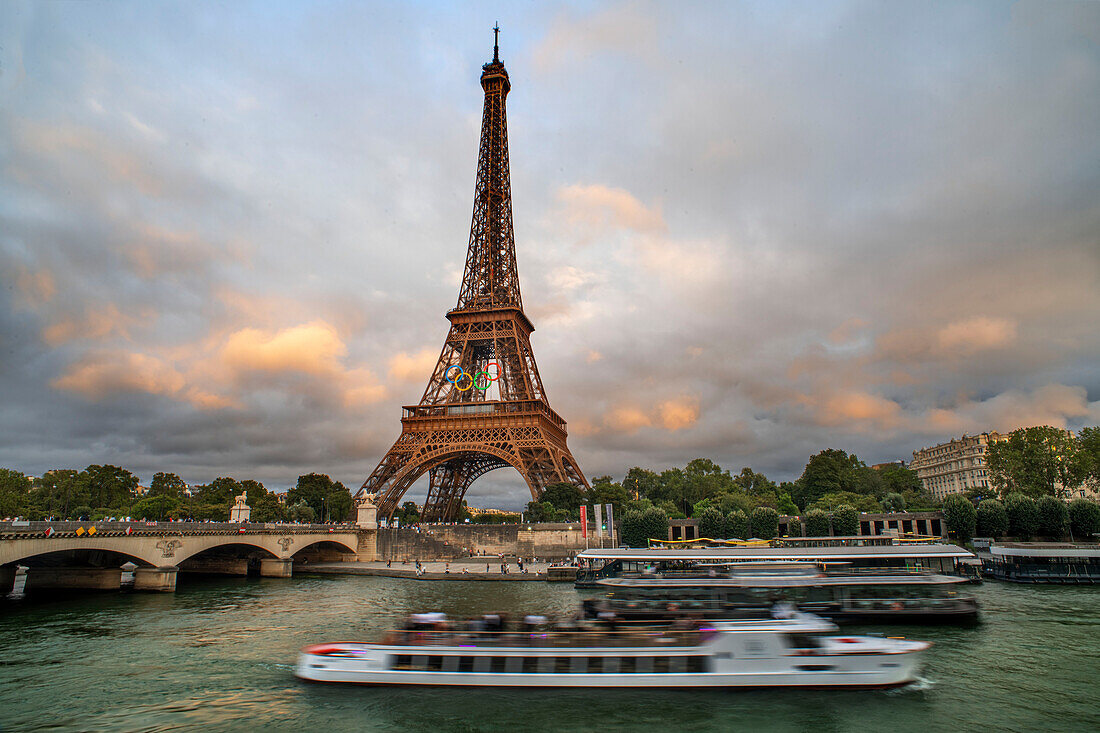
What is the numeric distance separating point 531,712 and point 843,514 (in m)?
59.0

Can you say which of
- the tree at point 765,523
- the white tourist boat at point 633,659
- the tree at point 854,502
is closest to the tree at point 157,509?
the tree at point 765,523

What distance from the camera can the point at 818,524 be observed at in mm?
69625

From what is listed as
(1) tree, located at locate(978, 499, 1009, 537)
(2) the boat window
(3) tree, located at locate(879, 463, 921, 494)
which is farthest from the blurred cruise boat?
(3) tree, located at locate(879, 463, 921, 494)

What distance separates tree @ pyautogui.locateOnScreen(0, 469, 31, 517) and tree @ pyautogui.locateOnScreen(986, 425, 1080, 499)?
122 m

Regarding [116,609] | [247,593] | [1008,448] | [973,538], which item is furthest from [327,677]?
[1008,448]

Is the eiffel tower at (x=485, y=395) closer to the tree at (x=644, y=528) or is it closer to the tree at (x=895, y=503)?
the tree at (x=644, y=528)

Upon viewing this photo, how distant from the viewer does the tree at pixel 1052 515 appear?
196 ft

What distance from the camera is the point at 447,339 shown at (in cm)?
7606

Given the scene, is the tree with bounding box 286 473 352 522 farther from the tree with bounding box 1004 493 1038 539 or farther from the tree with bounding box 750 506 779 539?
the tree with bounding box 1004 493 1038 539

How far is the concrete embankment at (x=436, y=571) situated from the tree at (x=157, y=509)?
117 ft

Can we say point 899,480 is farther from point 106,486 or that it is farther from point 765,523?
Answer: point 106,486

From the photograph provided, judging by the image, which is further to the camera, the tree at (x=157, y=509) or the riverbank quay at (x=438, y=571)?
the tree at (x=157, y=509)

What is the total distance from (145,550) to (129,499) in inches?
2571

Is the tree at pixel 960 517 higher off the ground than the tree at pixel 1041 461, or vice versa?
the tree at pixel 1041 461
